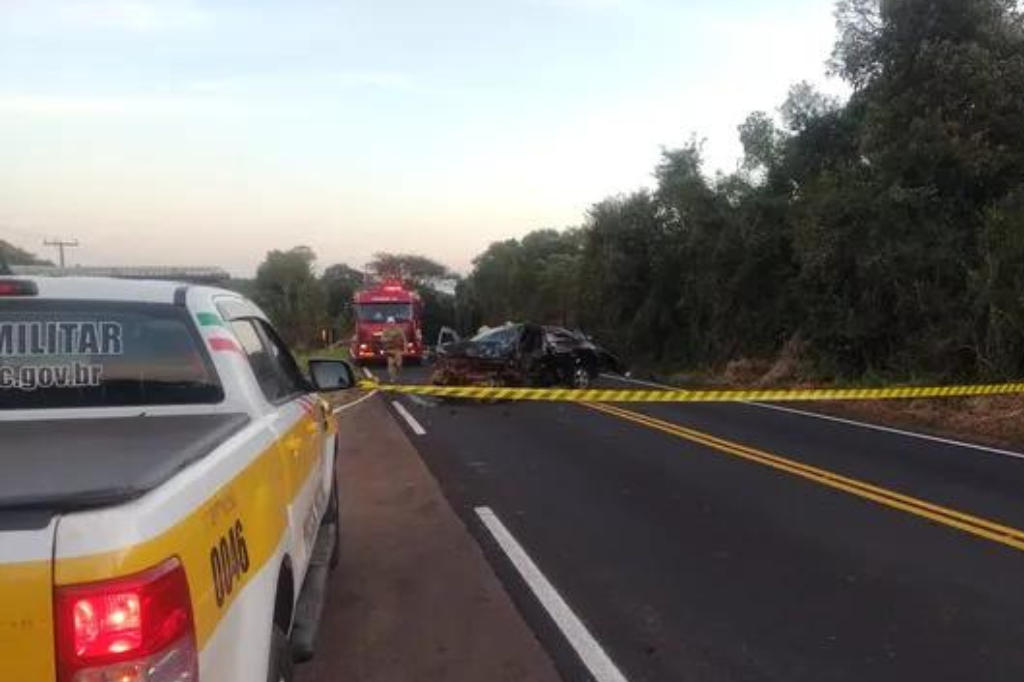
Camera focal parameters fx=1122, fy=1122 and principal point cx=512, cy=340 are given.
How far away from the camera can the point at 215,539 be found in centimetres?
294

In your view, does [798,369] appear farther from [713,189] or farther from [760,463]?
[760,463]

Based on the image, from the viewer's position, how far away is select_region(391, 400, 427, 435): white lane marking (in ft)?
55.8

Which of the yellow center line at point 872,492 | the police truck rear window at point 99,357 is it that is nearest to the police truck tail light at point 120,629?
the police truck rear window at point 99,357

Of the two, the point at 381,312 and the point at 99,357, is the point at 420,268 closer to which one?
the point at 381,312

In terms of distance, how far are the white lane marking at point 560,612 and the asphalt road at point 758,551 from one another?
0.02m

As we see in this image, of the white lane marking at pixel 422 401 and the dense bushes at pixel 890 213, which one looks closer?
the dense bushes at pixel 890 213

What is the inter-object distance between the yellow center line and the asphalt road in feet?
0.09

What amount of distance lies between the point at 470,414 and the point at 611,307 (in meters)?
22.4

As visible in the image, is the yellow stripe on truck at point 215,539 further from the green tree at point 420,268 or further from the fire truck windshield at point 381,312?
the green tree at point 420,268

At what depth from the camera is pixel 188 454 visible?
3240 mm

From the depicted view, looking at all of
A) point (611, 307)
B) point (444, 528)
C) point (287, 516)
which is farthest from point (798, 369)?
point (287, 516)

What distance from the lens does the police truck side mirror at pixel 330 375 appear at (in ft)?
20.6

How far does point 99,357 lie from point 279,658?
1.45 m

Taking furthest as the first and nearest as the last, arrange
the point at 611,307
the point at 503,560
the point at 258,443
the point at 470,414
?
the point at 611,307 < the point at 470,414 < the point at 503,560 < the point at 258,443
